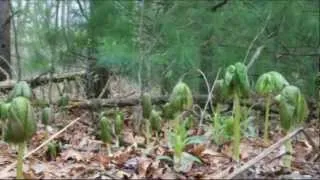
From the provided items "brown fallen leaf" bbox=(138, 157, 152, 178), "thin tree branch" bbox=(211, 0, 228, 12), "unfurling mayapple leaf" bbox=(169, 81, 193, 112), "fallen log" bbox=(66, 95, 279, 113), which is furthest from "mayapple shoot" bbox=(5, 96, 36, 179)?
"thin tree branch" bbox=(211, 0, 228, 12)

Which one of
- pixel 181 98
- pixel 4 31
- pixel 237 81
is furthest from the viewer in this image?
pixel 4 31

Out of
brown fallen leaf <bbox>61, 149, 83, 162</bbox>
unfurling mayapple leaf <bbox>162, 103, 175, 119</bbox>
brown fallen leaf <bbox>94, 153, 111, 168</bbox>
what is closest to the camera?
brown fallen leaf <bbox>94, 153, 111, 168</bbox>

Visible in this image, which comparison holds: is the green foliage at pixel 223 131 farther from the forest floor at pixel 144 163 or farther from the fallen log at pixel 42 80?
the fallen log at pixel 42 80

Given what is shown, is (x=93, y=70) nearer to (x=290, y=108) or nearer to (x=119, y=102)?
(x=119, y=102)

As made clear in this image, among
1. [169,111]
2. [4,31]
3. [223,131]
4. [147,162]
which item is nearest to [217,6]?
[223,131]

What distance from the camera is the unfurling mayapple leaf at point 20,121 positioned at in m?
2.23

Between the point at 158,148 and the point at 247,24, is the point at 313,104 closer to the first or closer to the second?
the point at 247,24

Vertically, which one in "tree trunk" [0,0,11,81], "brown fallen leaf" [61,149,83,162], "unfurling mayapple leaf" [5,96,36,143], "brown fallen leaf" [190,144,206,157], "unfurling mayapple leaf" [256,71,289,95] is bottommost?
"brown fallen leaf" [61,149,83,162]

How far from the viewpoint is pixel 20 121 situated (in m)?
2.24

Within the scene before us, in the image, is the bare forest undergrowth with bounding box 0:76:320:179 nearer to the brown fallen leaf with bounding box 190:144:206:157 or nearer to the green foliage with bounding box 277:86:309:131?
the brown fallen leaf with bounding box 190:144:206:157

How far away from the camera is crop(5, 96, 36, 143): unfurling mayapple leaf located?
7.32 feet

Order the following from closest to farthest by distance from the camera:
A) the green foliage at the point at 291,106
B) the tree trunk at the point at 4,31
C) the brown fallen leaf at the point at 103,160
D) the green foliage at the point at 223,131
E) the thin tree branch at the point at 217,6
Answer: the green foliage at the point at 291,106, the brown fallen leaf at the point at 103,160, the green foliage at the point at 223,131, the thin tree branch at the point at 217,6, the tree trunk at the point at 4,31

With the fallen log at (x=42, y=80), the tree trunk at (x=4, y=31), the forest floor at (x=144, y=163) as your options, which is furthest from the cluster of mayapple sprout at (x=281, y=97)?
the tree trunk at (x=4, y=31)

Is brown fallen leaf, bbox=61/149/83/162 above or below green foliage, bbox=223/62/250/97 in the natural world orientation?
below
